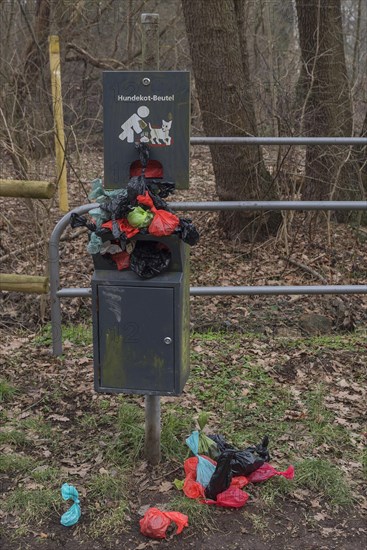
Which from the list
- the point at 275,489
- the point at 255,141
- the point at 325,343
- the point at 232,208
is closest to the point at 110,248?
the point at 275,489

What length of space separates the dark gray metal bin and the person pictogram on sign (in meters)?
0.50

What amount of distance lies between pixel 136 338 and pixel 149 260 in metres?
0.38

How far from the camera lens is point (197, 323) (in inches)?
222

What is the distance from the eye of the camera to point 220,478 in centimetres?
328

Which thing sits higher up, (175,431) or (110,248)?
(110,248)

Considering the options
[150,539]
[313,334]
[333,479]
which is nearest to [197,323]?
[313,334]

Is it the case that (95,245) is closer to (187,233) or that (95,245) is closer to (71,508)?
(187,233)

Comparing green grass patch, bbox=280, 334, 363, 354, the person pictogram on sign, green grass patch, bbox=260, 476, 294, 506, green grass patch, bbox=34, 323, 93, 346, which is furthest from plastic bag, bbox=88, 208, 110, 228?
green grass patch, bbox=280, 334, 363, 354

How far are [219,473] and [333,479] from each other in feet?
2.09

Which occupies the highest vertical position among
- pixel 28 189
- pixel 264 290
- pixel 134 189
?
pixel 134 189

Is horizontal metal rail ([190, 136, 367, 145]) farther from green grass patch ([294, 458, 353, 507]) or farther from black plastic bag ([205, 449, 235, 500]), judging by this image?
black plastic bag ([205, 449, 235, 500])

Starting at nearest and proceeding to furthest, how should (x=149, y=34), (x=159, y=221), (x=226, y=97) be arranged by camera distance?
(x=159, y=221) → (x=149, y=34) → (x=226, y=97)

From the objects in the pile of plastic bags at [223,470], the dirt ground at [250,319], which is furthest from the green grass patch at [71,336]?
the pile of plastic bags at [223,470]

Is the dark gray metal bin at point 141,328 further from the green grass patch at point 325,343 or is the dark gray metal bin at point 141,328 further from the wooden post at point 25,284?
the green grass patch at point 325,343
